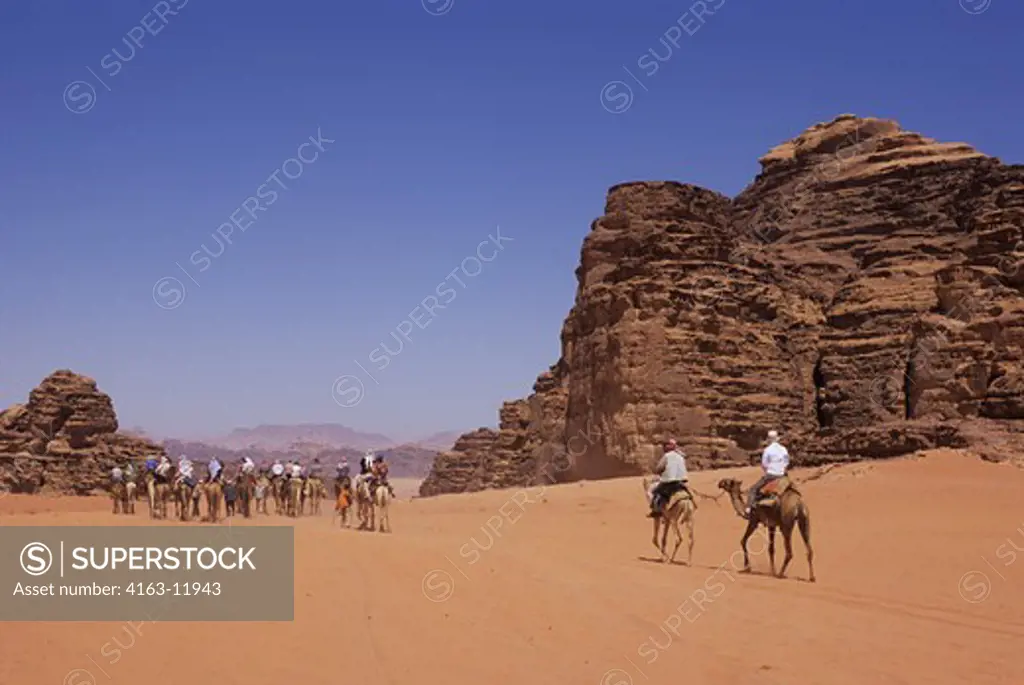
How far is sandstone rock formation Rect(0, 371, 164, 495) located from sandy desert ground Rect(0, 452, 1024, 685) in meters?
41.1

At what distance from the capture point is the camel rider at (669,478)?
1617 cm

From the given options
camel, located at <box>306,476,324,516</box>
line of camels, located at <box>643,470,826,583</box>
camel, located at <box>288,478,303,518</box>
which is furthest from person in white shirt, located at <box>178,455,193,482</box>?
line of camels, located at <box>643,470,826,583</box>

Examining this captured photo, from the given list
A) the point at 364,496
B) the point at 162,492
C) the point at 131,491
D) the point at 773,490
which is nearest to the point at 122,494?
the point at 131,491

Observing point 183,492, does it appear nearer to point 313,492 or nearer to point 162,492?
point 162,492

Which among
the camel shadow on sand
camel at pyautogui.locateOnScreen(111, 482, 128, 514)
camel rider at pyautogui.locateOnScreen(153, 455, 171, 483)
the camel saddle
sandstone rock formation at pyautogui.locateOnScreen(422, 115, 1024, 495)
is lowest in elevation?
the camel shadow on sand

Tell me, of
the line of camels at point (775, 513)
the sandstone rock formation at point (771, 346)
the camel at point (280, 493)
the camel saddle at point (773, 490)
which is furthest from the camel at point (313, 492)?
the camel saddle at point (773, 490)

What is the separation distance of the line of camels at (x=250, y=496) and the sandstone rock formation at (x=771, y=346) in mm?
11134

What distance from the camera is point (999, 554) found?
15711 mm

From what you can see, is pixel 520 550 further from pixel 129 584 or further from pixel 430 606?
pixel 129 584

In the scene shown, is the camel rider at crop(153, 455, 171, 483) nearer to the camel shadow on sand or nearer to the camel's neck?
the camel shadow on sand

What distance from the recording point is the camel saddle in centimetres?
1483

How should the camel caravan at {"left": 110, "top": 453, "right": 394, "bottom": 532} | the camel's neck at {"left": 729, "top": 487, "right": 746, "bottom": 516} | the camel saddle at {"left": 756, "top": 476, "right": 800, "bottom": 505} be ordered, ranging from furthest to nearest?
the camel caravan at {"left": 110, "top": 453, "right": 394, "bottom": 532} < the camel's neck at {"left": 729, "top": 487, "right": 746, "bottom": 516} < the camel saddle at {"left": 756, "top": 476, "right": 800, "bottom": 505}

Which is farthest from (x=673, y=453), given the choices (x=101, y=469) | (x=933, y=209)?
(x=933, y=209)

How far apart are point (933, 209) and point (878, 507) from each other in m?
46.1
